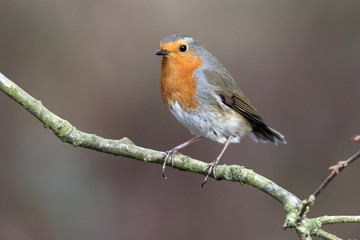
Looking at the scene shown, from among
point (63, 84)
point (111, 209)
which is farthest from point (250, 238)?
point (63, 84)

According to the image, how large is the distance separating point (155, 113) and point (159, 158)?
9.56 feet

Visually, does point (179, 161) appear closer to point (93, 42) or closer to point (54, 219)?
point (54, 219)

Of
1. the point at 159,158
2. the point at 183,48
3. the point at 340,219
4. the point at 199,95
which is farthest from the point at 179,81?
the point at 340,219

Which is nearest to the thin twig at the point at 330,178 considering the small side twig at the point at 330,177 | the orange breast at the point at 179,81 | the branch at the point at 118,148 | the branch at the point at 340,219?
the small side twig at the point at 330,177

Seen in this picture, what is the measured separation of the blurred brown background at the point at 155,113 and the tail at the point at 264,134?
1.29 meters

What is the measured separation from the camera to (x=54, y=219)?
201 inches

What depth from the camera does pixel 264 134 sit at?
13.7 ft

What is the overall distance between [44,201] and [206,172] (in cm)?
295

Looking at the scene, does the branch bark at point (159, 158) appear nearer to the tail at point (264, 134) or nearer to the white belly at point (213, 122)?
the white belly at point (213, 122)

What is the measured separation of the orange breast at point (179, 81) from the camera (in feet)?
11.8

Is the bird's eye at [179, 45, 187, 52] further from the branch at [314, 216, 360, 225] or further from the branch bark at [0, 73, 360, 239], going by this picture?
the branch at [314, 216, 360, 225]

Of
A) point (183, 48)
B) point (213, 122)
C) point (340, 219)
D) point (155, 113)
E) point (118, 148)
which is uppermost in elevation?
point (155, 113)

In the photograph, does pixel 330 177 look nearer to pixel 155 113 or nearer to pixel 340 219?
pixel 340 219

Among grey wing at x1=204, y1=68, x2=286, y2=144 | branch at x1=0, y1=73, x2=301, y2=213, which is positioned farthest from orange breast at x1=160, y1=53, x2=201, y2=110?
branch at x1=0, y1=73, x2=301, y2=213
